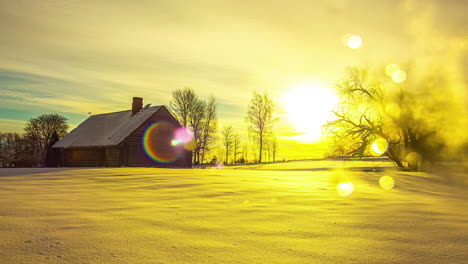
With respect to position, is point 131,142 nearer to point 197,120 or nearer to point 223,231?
point 197,120

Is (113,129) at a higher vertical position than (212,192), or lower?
higher

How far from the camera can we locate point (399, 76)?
18.0 metres

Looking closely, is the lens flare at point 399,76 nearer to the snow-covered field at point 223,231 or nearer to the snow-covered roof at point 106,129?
the snow-covered field at point 223,231

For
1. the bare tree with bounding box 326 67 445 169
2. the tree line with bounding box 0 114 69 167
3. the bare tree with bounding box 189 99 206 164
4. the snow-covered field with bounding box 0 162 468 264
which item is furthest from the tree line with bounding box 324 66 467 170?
the tree line with bounding box 0 114 69 167

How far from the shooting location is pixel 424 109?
16.9m

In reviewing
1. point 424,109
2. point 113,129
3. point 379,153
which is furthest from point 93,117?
point 424,109

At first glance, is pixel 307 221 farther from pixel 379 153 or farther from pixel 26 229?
pixel 379 153

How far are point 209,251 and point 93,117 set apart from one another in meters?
37.6

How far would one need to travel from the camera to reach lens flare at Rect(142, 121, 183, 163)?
2838 centimetres

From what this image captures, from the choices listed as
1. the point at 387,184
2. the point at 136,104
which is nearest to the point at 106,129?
the point at 136,104

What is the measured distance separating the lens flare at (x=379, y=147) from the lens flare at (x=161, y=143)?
61.6 ft

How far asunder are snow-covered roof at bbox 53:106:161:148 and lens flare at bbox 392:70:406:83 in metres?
20.3

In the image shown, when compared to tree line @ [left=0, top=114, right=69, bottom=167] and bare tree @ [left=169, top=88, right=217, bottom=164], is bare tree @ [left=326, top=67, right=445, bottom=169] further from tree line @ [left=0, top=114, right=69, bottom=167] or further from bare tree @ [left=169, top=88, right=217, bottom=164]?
tree line @ [left=0, top=114, right=69, bottom=167]

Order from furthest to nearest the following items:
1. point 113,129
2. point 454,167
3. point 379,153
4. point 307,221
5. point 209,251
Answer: point 113,129
point 379,153
point 454,167
point 307,221
point 209,251
